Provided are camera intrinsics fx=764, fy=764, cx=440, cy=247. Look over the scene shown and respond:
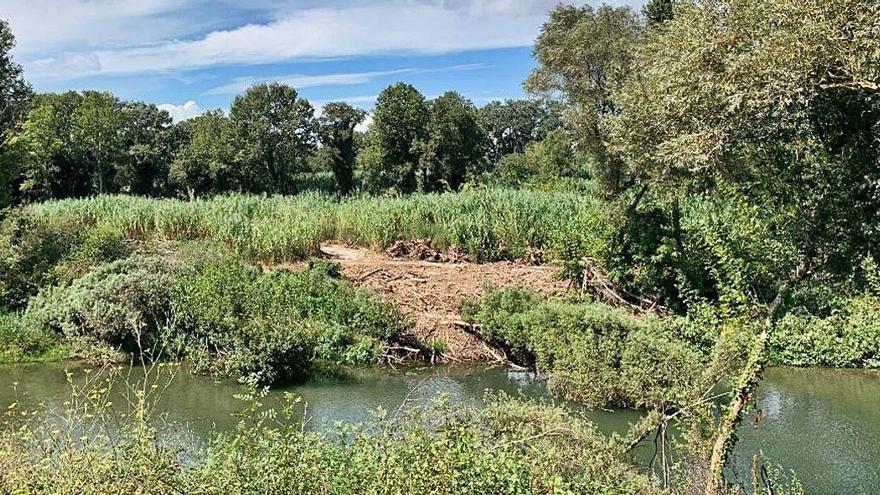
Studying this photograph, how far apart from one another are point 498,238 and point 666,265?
4.96m

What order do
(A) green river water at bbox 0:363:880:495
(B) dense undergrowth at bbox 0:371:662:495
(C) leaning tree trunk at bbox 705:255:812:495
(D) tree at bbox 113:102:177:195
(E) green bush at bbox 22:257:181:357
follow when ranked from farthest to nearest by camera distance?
(D) tree at bbox 113:102:177:195 < (E) green bush at bbox 22:257:181:357 < (A) green river water at bbox 0:363:880:495 < (C) leaning tree trunk at bbox 705:255:812:495 < (B) dense undergrowth at bbox 0:371:662:495

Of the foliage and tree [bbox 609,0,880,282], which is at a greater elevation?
tree [bbox 609,0,880,282]

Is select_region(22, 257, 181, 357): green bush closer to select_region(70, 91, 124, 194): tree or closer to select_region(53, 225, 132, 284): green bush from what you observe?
select_region(53, 225, 132, 284): green bush

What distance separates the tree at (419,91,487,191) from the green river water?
22100 millimetres

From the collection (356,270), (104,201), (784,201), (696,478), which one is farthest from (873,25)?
(104,201)

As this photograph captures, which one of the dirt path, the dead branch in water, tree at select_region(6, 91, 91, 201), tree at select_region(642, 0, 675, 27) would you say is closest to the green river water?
the dirt path

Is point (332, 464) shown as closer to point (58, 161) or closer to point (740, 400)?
point (740, 400)

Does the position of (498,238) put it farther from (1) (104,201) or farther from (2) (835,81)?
(2) (835,81)

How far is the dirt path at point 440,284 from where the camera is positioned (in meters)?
14.8

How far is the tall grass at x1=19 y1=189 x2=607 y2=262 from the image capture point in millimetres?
18547

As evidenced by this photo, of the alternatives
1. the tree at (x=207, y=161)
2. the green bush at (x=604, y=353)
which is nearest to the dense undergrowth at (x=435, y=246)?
the green bush at (x=604, y=353)

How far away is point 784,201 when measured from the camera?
290 inches

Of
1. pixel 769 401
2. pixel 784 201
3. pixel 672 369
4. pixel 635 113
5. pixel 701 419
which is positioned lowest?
pixel 769 401

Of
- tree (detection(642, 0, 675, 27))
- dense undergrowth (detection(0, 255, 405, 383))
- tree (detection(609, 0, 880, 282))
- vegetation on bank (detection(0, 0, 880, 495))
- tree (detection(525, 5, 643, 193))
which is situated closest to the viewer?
tree (detection(609, 0, 880, 282))
